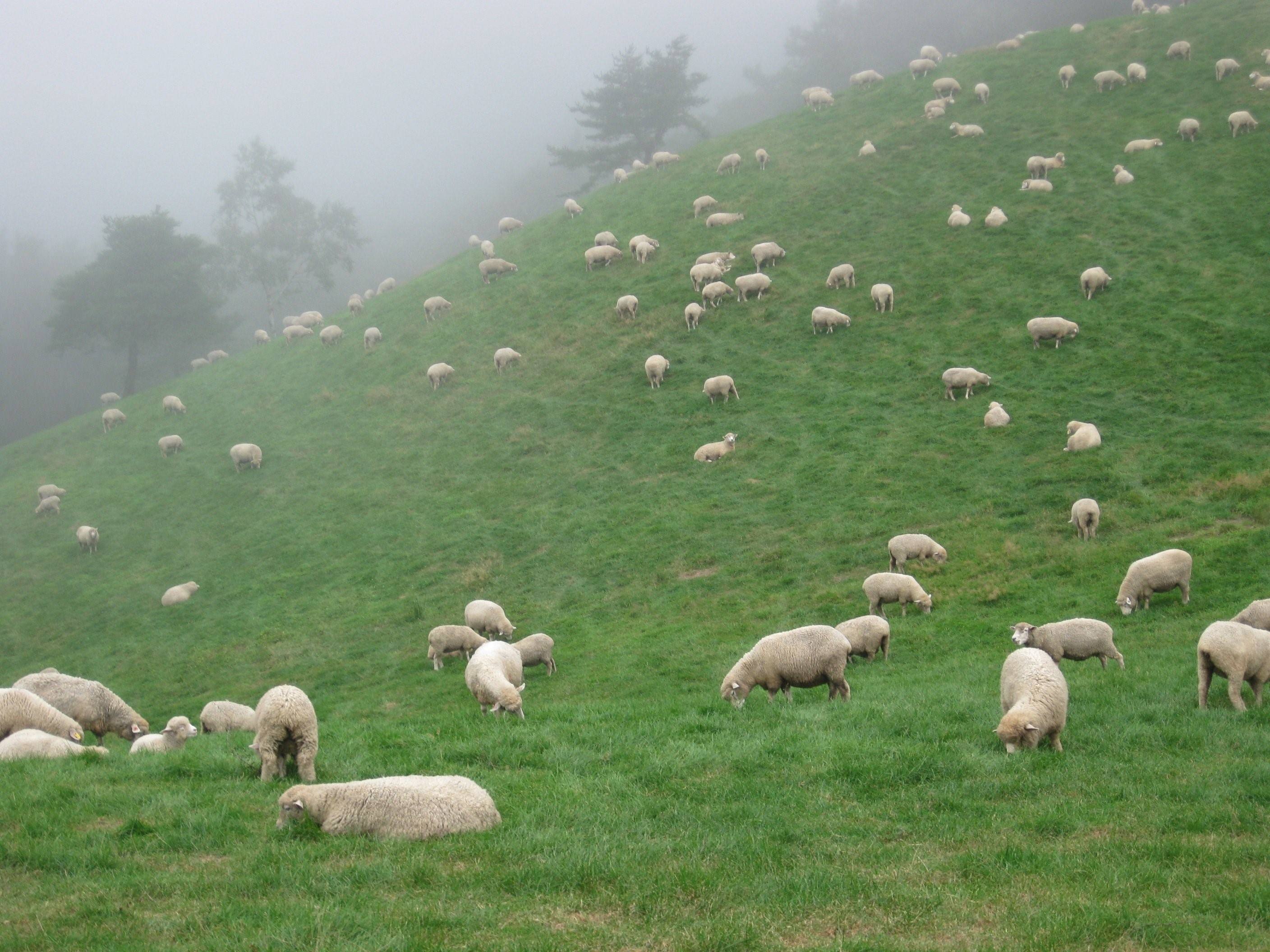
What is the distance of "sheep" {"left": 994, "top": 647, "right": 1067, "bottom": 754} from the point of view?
10719mm

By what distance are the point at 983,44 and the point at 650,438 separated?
86.2 meters

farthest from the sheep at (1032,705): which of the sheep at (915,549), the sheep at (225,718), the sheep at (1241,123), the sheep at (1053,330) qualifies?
the sheep at (1241,123)

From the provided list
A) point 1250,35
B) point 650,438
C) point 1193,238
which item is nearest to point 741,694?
point 650,438

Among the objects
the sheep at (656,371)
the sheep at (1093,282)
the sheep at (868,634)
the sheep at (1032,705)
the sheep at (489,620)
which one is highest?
the sheep at (1093,282)

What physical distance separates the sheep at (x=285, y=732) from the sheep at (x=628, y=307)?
3227 centimetres

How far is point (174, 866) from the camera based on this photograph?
8125 mm

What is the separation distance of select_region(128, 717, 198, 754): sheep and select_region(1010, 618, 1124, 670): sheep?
13.2 meters

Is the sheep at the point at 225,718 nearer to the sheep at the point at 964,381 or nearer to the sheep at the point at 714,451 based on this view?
the sheep at the point at 714,451

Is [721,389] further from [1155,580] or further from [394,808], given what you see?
[394,808]

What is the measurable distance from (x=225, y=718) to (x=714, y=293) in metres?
27.7

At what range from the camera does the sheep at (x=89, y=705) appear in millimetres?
16484

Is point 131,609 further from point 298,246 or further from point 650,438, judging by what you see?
point 298,246

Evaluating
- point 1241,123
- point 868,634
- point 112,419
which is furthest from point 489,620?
point 1241,123

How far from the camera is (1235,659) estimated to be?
38.4 feet
